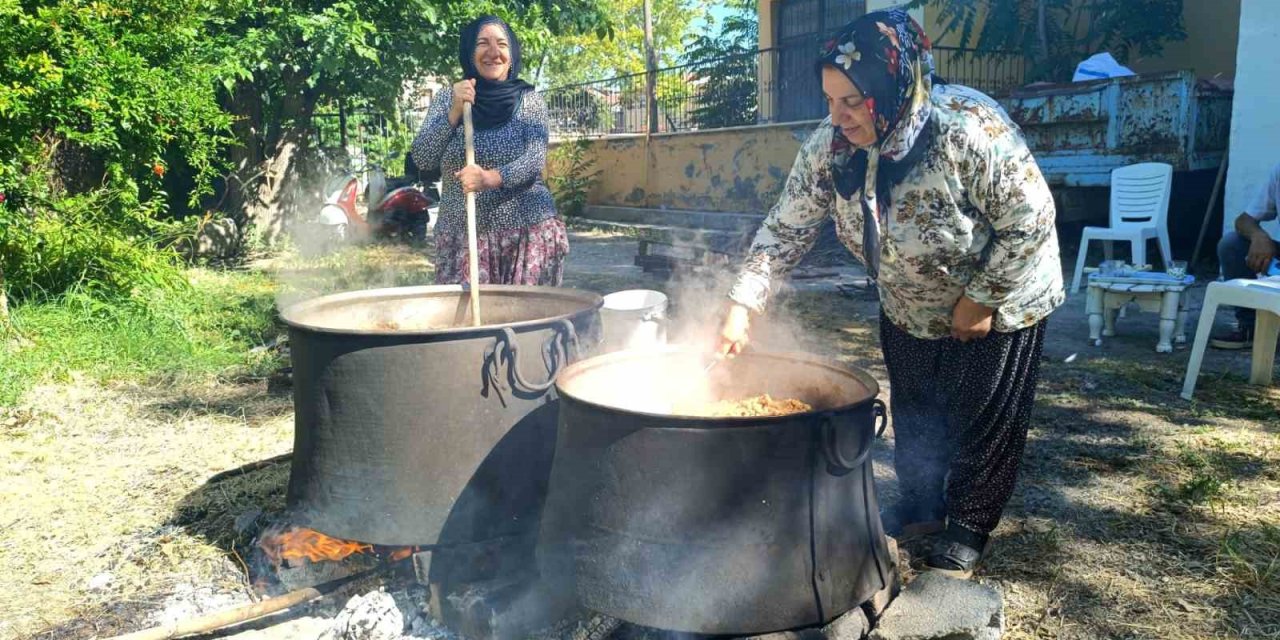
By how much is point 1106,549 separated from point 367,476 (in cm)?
265

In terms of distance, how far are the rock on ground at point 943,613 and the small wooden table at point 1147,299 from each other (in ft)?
13.5

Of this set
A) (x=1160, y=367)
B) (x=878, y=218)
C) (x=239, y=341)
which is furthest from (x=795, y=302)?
(x=878, y=218)

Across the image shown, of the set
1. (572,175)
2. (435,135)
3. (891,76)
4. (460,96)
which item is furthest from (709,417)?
(572,175)

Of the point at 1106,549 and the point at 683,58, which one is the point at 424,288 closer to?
the point at 1106,549

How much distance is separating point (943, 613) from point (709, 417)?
39.5 inches

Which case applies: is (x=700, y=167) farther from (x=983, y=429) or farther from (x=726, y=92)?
(x=983, y=429)

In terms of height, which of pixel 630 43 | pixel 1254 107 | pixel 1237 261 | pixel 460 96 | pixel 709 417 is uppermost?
pixel 630 43

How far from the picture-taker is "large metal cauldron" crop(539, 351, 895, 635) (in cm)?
212

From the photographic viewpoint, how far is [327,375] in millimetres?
2816

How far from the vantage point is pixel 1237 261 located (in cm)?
596

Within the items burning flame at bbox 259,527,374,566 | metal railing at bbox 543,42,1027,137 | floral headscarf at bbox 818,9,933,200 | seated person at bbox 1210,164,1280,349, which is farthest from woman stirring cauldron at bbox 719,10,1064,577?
metal railing at bbox 543,42,1027,137

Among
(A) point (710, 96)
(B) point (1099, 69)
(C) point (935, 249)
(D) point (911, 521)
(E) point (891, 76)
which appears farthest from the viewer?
(A) point (710, 96)

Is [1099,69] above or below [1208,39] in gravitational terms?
below

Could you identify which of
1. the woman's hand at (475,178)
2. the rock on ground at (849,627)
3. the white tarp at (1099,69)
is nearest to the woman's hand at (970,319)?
the rock on ground at (849,627)
